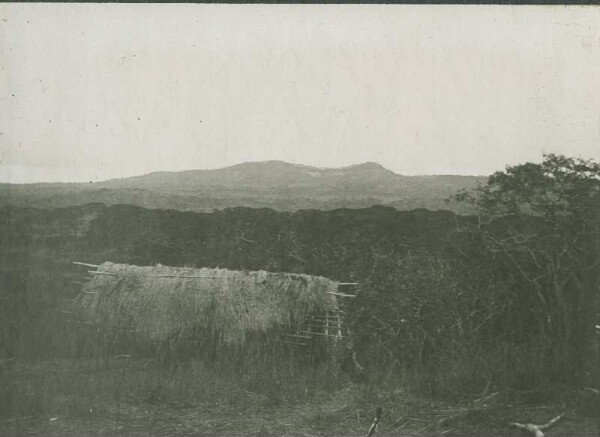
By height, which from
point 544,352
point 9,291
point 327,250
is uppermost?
point 327,250

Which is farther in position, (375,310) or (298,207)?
(298,207)

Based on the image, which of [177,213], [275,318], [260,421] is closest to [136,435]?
[260,421]

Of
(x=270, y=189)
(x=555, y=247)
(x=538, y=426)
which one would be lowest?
(x=538, y=426)

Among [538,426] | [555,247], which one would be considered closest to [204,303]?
[538,426]

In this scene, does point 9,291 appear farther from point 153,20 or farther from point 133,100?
point 153,20

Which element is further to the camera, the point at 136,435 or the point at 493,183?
the point at 493,183

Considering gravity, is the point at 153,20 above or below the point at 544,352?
above

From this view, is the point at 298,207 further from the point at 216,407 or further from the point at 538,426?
the point at 538,426
